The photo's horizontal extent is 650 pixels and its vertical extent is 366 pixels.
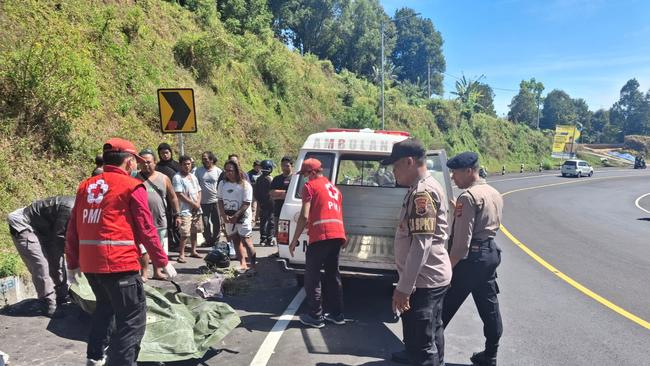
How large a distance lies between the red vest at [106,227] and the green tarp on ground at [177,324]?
3.05 ft

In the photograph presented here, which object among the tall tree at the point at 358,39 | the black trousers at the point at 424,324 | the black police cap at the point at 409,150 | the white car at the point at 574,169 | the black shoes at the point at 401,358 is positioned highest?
the tall tree at the point at 358,39

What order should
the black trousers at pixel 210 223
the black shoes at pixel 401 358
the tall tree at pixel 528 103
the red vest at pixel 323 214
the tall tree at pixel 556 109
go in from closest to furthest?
the black shoes at pixel 401 358, the red vest at pixel 323 214, the black trousers at pixel 210 223, the tall tree at pixel 528 103, the tall tree at pixel 556 109

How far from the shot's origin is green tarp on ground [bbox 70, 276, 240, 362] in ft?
12.4

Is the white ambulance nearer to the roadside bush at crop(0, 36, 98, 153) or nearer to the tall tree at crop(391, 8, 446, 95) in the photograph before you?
the roadside bush at crop(0, 36, 98, 153)

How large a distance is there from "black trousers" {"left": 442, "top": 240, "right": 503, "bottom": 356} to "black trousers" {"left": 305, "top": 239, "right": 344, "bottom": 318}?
1315 millimetres

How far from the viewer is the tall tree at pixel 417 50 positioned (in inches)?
3310

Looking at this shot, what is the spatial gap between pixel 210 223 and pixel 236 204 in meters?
2.17

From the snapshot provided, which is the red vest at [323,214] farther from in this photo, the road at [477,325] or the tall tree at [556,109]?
the tall tree at [556,109]

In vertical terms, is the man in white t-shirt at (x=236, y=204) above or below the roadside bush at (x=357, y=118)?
below

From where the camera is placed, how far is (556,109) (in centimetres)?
11050

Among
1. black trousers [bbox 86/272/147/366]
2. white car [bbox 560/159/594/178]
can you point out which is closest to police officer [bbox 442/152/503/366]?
black trousers [bbox 86/272/147/366]

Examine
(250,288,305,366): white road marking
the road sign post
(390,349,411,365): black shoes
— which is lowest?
(250,288,305,366): white road marking

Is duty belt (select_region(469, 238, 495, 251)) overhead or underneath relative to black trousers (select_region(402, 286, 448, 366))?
overhead

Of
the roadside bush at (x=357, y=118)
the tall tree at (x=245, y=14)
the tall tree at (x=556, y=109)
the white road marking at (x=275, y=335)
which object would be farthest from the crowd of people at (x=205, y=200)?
the tall tree at (x=556, y=109)
